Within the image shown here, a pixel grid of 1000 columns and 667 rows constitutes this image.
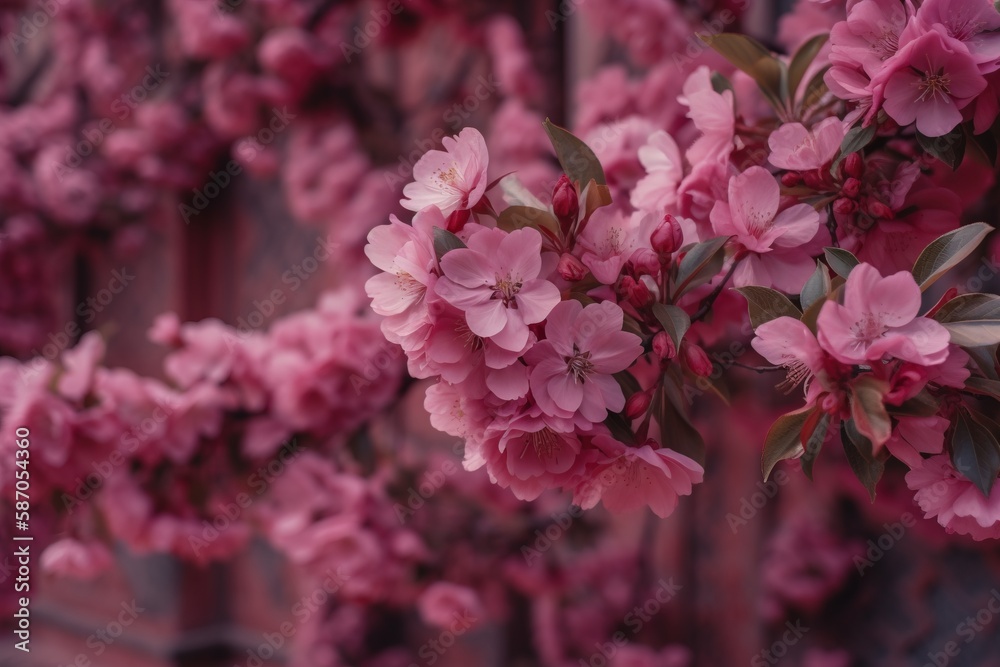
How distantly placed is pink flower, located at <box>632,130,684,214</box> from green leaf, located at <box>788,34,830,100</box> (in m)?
0.13

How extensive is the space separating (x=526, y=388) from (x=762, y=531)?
1.20 metres

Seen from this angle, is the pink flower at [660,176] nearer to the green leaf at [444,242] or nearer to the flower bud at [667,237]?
the flower bud at [667,237]

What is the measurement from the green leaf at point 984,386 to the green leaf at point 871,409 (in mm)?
56

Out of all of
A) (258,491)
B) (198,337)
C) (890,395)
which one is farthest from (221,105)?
(890,395)

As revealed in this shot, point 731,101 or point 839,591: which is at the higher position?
point 731,101

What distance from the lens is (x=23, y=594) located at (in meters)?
1.41

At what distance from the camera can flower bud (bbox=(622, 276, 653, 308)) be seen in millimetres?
577

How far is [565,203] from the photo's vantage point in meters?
0.58

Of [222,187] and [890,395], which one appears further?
[222,187]

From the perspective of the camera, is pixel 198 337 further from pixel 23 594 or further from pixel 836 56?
pixel 836 56
